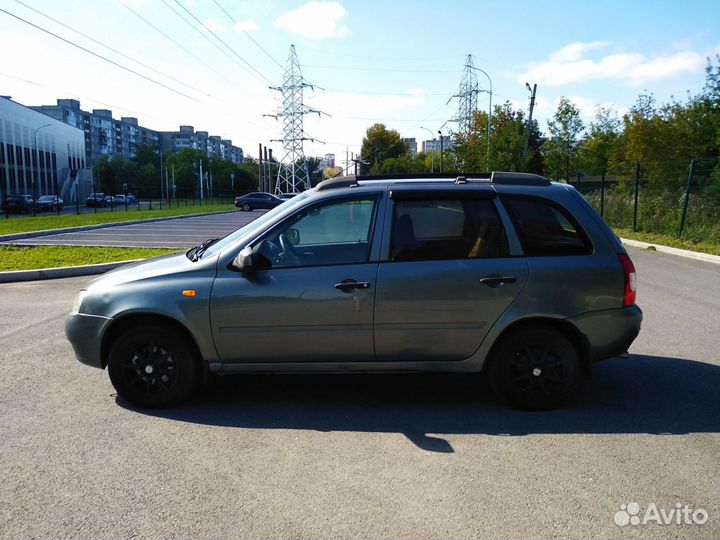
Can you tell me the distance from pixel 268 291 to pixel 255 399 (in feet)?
3.38

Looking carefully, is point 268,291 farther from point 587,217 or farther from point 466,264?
point 587,217

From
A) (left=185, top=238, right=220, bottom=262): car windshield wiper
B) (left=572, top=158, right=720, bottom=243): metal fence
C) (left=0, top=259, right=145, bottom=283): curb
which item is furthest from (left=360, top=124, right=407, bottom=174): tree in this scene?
(left=185, top=238, right=220, bottom=262): car windshield wiper

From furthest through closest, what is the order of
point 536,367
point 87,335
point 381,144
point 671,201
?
point 381,144
point 671,201
point 87,335
point 536,367

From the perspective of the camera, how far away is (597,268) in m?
4.54

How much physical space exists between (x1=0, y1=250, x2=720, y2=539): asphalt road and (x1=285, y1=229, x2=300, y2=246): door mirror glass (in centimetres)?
130

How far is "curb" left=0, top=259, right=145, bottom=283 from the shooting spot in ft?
36.3

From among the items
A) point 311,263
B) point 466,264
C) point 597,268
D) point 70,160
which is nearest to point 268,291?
point 311,263

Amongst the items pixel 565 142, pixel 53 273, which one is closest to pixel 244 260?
pixel 53 273

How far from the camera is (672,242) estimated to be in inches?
688

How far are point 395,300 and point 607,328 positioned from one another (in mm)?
1663

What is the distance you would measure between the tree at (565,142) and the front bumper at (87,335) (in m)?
26.5

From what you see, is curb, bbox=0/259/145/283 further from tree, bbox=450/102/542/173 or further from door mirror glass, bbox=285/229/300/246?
tree, bbox=450/102/542/173
